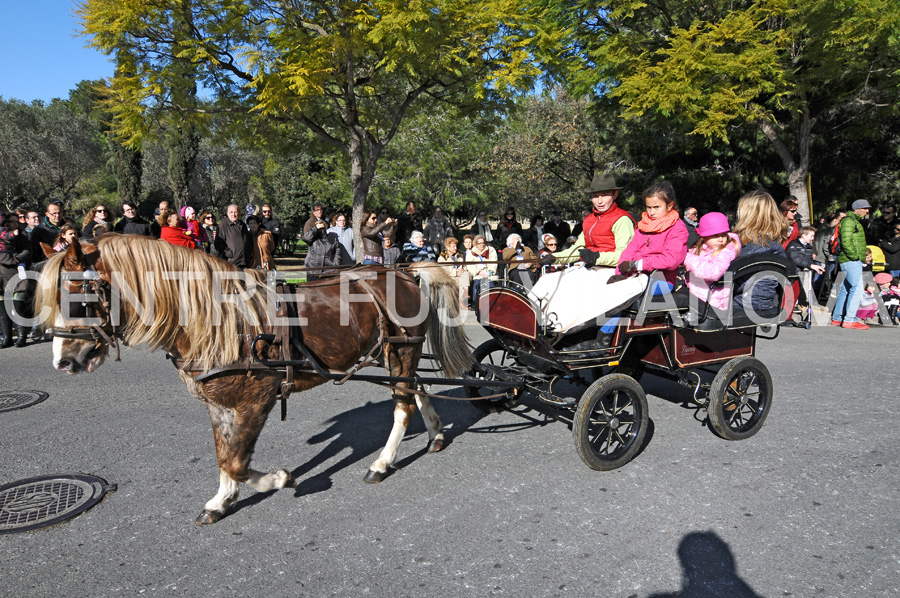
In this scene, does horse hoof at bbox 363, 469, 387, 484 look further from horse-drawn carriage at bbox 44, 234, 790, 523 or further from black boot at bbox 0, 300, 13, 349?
black boot at bbox 0, 300, 13, 349

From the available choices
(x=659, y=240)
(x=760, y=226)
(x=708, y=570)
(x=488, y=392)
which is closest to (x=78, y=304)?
(x=488, y=392)

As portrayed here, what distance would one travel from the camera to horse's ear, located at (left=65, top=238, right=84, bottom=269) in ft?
9.57

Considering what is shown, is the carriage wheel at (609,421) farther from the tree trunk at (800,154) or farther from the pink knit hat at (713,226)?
the tree trunk at (800,154)

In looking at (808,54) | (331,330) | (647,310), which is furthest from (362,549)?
(808,54)

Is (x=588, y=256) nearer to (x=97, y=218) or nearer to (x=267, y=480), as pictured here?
(x=267, y=480)

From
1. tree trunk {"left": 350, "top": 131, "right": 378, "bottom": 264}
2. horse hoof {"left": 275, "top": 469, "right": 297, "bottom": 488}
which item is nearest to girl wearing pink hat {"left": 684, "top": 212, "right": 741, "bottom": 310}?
horse hoof {"left": 275, "top": 469, "right": 297, "bottom": 488}

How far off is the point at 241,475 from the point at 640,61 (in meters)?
13.0

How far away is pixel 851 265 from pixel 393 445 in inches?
370

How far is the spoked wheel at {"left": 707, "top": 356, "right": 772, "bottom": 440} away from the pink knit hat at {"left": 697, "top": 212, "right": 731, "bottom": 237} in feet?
3.41

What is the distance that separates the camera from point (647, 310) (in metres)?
4.33

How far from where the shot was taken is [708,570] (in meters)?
2.93

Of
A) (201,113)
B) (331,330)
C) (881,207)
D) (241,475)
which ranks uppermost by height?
(201,113)

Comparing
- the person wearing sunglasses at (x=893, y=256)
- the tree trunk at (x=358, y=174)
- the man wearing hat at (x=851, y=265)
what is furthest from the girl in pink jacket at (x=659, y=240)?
the tree trunk at (x=358, y=174)

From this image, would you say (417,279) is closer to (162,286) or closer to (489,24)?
(162,286)
